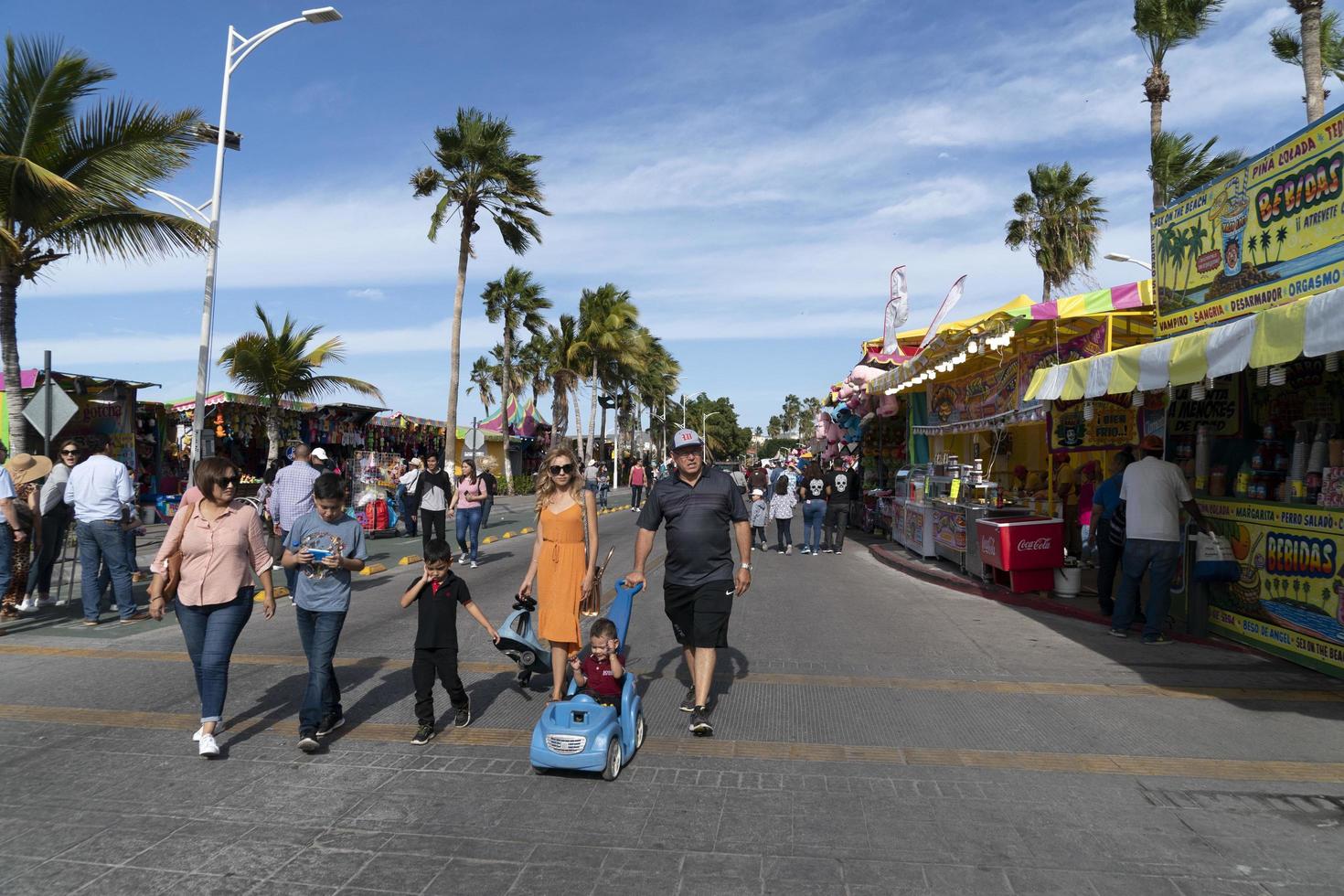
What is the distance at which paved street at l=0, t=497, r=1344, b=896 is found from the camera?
11.5 feet

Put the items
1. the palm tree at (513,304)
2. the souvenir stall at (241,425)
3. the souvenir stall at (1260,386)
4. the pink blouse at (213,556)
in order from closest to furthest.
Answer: the pink blouse at (213,556) < the souvenir stall at (1260,386) < the souvenir stall at (241,425) < the palm tree at (513,304)

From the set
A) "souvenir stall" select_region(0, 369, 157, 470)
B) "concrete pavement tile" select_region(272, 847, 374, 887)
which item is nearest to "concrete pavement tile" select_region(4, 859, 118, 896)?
"concrete pavement tile" select_region(272, 847, 374, 887)

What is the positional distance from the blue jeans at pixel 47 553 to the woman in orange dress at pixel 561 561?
23.6ft

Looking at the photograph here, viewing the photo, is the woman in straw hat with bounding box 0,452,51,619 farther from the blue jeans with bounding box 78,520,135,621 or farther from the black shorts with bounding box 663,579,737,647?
the black shorts with bounding box 663,579,737,647

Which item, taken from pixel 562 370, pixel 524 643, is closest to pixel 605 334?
pixel 562 370

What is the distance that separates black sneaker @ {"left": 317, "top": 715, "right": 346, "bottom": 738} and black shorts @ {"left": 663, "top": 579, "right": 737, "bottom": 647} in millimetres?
2147

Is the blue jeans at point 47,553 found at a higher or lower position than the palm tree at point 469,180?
lower

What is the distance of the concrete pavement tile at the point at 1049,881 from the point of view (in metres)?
3.33

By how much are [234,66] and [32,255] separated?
5.59 m

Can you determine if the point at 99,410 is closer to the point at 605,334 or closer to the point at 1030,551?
the point at 1030,551

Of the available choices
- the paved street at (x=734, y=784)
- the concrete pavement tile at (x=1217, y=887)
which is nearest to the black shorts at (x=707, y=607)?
the paved street at (x=734, y=784)

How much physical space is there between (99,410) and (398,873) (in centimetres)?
1896

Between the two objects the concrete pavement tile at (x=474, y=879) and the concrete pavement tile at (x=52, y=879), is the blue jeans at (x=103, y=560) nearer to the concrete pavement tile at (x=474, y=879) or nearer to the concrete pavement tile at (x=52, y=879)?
the concrete pavement tile at (x=52, y=879)

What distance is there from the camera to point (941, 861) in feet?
11.8
